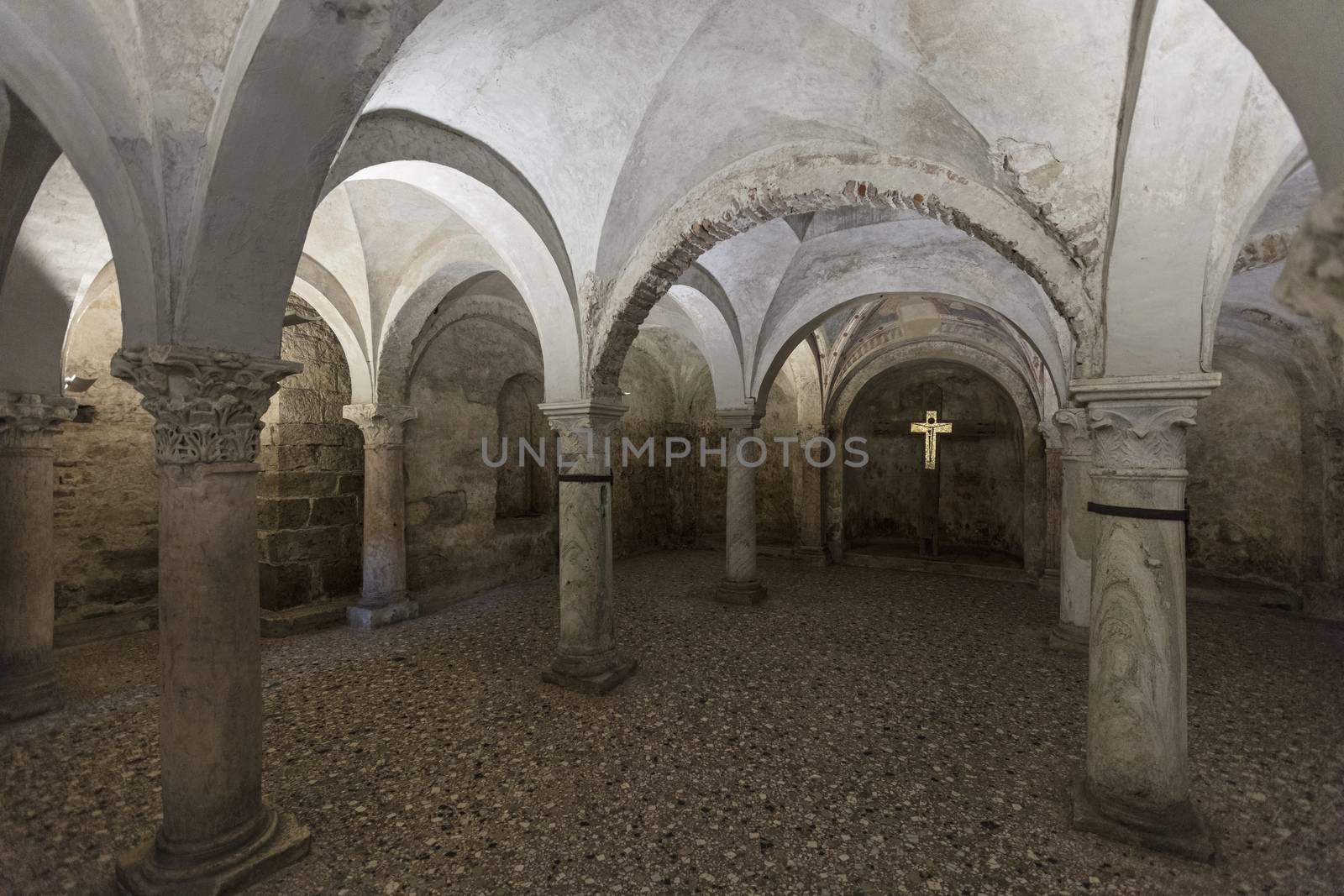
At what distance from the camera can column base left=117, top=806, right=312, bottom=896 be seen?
257cm

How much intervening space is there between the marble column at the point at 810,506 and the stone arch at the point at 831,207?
6493 mm

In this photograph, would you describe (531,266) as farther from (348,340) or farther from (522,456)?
(522,456)

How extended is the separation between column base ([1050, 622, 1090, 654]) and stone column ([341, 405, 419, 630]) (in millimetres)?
6958

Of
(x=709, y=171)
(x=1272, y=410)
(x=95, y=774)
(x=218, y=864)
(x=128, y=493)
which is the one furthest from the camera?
(x=1272, y=410)

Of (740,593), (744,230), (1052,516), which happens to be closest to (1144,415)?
(744,230)

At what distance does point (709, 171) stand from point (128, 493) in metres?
6.68

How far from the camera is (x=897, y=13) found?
10.3ft

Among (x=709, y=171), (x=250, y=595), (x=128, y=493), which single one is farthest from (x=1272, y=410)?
(x=128, y=493)

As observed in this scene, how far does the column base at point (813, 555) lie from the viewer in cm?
1109

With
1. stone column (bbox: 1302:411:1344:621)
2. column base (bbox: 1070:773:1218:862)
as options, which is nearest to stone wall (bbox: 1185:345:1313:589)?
stone column (bbox: 1302:411:1344:621)

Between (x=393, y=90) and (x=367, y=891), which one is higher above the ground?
(x=393, y=90)

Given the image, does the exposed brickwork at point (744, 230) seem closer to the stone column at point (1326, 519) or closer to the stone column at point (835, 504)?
the stone column at point (1326, 519)

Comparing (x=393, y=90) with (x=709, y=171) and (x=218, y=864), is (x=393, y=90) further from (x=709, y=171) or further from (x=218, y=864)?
(x=218, y=864)

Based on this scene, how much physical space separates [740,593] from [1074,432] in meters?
4.10
